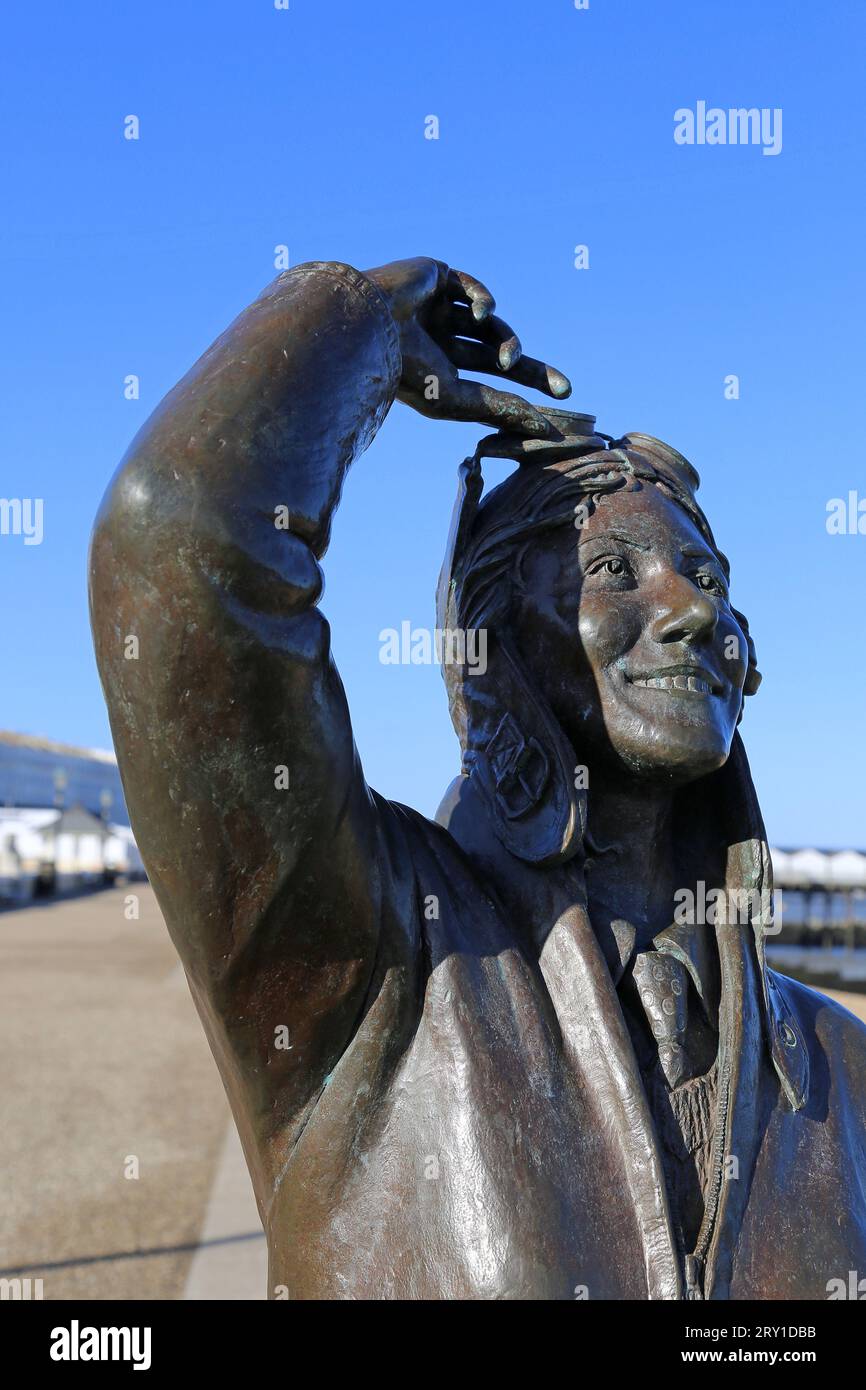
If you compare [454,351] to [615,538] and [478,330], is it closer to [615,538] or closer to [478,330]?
[478,330]

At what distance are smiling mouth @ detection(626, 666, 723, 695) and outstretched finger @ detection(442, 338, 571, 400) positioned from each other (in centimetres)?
60

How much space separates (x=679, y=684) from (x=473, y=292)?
0.85 metres

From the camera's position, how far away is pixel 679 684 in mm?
2773

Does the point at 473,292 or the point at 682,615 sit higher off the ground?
the point at 473,292

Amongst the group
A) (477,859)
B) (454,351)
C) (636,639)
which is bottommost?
(477,859)

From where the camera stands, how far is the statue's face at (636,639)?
2771 millimetres

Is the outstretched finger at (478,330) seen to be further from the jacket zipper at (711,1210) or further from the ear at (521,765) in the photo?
the jacket zipper at (711,1210)

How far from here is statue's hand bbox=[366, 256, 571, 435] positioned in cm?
274

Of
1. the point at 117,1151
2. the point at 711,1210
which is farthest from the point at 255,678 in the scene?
the point at 117,1151

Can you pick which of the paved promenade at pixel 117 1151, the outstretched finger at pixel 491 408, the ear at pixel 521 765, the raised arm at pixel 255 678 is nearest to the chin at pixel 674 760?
the ear at pixel 521 765

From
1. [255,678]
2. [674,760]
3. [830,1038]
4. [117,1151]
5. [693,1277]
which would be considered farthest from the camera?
[117,1151]

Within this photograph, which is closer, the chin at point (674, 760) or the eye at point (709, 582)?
the chin at point (674, 760)

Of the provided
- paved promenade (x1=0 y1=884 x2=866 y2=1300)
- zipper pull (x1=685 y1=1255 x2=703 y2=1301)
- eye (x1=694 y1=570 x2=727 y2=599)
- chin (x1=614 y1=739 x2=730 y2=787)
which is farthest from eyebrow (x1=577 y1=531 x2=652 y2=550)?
paved promenade (x1=0 y1=884 x2=866 y2=1300)
